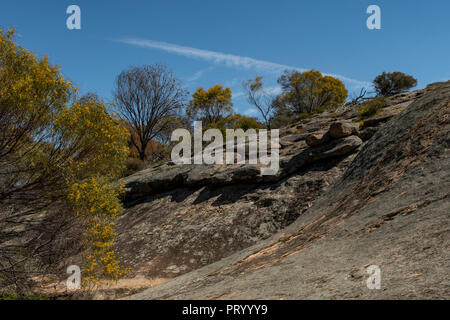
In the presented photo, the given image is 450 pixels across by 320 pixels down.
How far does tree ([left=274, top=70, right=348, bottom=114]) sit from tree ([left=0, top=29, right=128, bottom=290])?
31.4 metres

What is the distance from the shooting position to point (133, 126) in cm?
3316

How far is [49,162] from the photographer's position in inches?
391

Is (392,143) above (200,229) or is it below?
A: above

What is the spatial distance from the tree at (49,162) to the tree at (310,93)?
31.4m

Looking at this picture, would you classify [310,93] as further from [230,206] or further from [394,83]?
[230,206]

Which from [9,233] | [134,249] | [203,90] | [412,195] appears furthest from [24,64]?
[203,90]

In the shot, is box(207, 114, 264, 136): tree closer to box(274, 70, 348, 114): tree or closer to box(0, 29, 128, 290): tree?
box(274, 70, 348, 114): tree

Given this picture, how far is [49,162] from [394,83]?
3671cm

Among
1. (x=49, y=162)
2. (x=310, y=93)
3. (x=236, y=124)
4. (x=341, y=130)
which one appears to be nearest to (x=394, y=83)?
(x=310, y=93)

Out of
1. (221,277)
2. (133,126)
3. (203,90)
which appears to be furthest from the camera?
(203,90)

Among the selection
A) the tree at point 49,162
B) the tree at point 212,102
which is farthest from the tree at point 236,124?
the tree at point 49,162

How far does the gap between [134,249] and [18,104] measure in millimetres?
5550

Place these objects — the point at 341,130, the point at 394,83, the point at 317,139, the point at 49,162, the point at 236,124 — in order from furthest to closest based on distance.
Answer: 1. the point at 394,83
2. the point at 236,124
3. the point at 317,139
4. the point at 341,130
5. the point at 49,162

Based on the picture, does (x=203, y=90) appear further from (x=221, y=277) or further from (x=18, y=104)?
(x=221, y=277)
